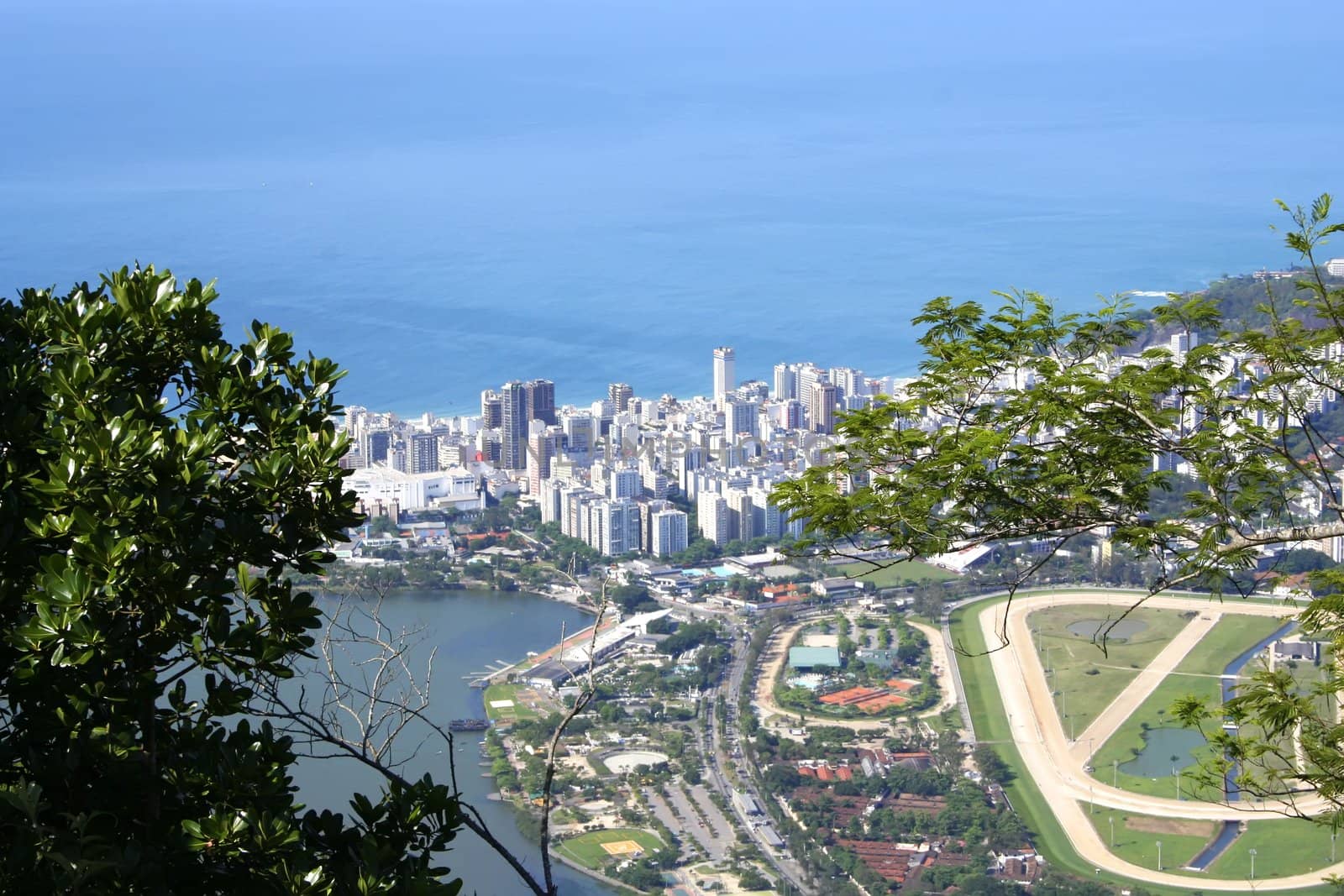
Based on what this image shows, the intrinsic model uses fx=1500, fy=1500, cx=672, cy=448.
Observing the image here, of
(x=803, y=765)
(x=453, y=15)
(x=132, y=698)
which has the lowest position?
(x=803, y=765)

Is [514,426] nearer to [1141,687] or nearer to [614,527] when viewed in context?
[614,527]

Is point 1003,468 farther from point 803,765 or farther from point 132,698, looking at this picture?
point 803,765

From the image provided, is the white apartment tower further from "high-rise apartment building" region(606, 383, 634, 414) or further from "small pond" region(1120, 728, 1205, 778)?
"small pond" region(1120, 728, 1205, 778)

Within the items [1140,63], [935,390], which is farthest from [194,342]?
[1140,63]

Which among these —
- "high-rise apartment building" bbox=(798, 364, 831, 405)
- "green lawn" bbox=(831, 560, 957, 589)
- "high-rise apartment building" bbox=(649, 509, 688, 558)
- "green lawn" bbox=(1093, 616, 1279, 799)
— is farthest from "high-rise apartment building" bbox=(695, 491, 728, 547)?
"green lawn" bbox=(1093, 616, 1279, 799)

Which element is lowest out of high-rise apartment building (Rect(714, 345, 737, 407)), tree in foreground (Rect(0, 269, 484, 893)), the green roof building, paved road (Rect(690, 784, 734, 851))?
paved road (Rect(690, 784, 734, 851))

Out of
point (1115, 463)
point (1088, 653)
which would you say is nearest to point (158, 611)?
point (1115, 463)

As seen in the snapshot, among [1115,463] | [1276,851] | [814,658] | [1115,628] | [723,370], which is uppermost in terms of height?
[723,370]
